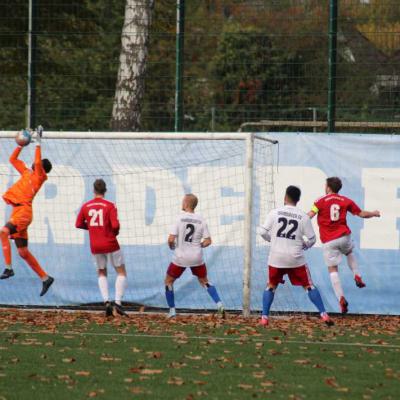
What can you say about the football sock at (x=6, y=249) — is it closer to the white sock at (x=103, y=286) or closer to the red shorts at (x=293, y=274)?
the white sock at (x=103, y=286)

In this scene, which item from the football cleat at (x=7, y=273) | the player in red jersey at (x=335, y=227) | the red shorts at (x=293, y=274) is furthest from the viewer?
the football cleat at (x=7, y=273)

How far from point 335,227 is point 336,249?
315 mm

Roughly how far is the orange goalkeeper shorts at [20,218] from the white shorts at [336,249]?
4218 mm

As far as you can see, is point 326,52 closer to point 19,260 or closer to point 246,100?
point 246,100

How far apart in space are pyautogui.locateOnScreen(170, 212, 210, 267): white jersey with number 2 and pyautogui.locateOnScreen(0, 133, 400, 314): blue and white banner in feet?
4.92

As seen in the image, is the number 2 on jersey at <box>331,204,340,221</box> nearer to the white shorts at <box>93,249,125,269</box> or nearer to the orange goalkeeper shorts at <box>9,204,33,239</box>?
the white shorts at <box>93,249,125,269</box>

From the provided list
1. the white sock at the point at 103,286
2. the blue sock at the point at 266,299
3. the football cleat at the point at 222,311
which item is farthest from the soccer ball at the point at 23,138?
the blue sock at the point at 266,299

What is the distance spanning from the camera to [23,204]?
15.3 meters

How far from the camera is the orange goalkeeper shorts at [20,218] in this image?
1523cm

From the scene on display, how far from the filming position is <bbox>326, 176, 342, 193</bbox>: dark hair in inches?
591

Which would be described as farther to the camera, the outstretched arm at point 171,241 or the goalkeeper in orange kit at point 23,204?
the goalkeeper in orange kit at point 23,204

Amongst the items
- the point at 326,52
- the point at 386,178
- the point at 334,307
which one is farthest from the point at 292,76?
the point at 334,307

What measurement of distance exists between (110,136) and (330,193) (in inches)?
134

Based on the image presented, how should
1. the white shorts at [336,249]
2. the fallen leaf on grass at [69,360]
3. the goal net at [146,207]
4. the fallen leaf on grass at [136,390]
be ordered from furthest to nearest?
the goal net at [146,207] → the white shorts at [336,249] → the fallen leaf on grass at [69,360] → the fallen leaf on grass at [136,390]
